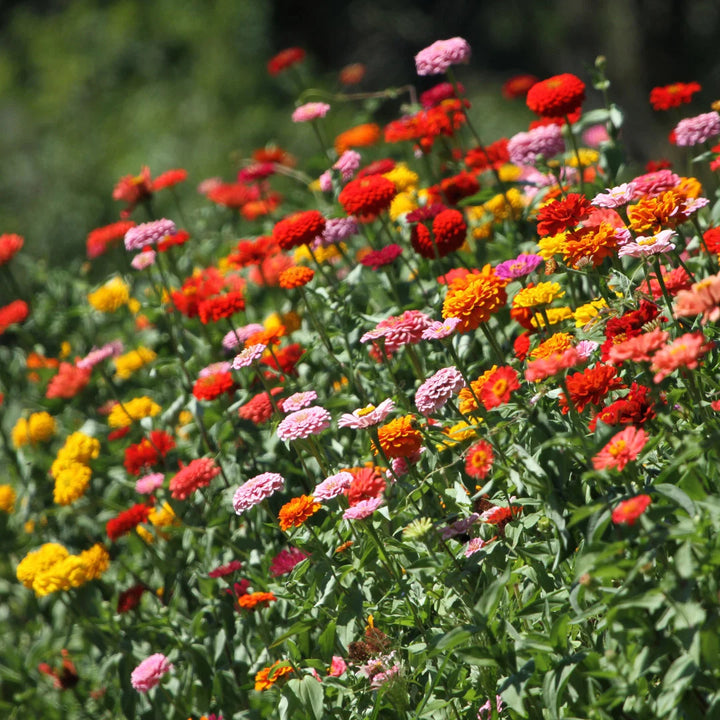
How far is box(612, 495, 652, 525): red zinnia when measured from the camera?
1442mm

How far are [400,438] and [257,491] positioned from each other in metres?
0.37

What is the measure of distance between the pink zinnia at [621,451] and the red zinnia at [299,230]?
3.96 feet

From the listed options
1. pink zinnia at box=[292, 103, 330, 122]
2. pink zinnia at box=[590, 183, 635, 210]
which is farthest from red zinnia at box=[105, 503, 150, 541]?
pink zinnia at box=[590, 183, 635, 210]

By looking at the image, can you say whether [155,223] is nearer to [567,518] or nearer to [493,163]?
[493,163]

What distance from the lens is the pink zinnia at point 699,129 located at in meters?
2.50

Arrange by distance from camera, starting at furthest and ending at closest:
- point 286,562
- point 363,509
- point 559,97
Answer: point 559,97 < point 286,562 < point 363,509

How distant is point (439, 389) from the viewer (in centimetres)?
203

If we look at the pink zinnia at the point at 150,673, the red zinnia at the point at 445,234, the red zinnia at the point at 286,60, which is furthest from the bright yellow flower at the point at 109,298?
the pink zinnia at the point at 150,673

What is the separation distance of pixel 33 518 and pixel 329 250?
5.12 feet

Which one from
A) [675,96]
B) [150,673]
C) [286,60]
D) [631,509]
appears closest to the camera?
[631,509]

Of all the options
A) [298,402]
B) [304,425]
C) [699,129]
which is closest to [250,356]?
[298,402]

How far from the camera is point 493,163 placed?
307cm

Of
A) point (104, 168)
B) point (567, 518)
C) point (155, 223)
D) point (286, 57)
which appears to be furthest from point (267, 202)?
point (104, 168)

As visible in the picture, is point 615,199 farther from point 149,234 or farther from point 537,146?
point 149,234
